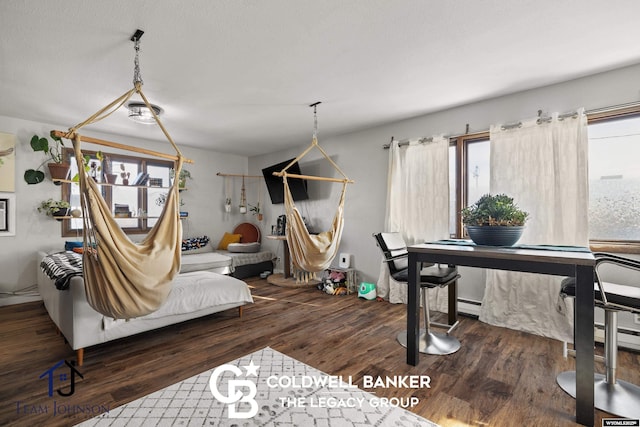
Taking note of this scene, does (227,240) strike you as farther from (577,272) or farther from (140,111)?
(577,272)

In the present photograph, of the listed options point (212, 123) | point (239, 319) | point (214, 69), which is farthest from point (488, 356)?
point (212, 123)

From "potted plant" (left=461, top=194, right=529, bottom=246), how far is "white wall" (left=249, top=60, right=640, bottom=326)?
4.00ft

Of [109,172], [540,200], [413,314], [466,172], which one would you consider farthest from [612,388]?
[109,172]

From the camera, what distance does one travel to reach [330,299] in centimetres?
378

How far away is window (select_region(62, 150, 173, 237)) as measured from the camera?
4.02 metres

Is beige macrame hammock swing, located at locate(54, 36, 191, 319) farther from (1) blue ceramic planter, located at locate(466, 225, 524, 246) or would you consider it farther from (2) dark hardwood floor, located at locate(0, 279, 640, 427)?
(1) blue ceramic planter, located at locate(466, 225, 524, 246)

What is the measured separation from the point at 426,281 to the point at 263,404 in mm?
1449

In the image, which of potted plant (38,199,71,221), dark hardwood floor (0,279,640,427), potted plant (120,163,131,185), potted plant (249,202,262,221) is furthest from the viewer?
potted plant (249,202,262,221)

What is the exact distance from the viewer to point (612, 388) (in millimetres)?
1736

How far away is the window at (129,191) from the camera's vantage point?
13.2ft

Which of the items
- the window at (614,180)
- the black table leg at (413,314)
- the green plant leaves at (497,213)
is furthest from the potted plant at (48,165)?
the window at (614,180)

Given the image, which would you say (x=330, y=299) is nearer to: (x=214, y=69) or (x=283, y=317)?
(x=283, y=317)

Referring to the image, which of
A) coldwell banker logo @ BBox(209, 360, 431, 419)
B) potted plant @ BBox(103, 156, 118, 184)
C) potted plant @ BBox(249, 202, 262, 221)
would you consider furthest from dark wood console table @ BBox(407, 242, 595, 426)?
potted plant @ BBox(103, 156, 118, 184)

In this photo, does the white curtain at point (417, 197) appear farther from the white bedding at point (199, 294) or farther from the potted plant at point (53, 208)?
the potted plant at point (53, 208)
